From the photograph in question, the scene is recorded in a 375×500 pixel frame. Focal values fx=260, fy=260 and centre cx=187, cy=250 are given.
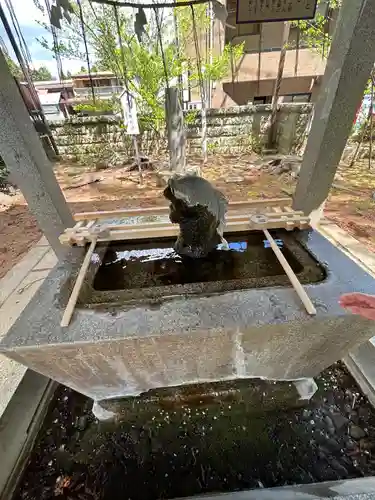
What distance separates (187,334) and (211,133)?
851cm

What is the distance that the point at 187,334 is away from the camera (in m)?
1.16

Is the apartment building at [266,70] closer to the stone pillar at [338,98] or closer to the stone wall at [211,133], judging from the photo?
the stone wall at [211,133]

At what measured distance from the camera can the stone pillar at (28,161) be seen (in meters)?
1.80

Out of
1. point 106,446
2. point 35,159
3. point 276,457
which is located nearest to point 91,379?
point 106,446

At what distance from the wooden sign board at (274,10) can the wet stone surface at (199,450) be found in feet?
8.66

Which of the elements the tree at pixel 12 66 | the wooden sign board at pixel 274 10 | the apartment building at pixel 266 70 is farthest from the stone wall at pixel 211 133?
the wooden sign board at pixel 274 10

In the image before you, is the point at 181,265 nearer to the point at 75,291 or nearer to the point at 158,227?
the point at 158,227

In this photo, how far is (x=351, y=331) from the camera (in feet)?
4.30

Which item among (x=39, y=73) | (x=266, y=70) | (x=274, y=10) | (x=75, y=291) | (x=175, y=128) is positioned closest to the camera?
(x=75, y=291)

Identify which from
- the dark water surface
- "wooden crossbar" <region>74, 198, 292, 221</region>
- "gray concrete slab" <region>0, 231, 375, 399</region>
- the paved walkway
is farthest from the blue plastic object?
the paved walkway

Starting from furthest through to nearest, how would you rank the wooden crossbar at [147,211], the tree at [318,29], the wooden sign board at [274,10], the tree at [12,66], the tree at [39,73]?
the tree at [318,29], the tree at [39,73], the wooden crossbar at [147,211], the tree at [12,66], the wooden sign board at [274,10]

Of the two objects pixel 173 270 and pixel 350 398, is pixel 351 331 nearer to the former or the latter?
pixel 350 398

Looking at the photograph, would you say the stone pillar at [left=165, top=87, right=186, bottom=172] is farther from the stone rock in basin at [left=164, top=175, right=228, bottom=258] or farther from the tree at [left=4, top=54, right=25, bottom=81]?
the stone rock in basin at [left=164, top=175, right=228, bottom=258]

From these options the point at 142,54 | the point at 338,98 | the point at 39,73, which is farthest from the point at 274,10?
the point at 39,73
